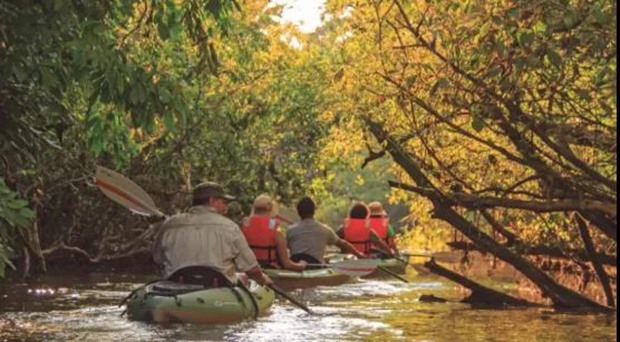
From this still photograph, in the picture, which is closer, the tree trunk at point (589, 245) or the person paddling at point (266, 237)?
the tree trunk at point (589, 245)

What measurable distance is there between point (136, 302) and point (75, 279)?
872 cm

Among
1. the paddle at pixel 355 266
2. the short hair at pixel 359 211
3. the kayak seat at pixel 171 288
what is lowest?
the kayak seat at pixel 171 288

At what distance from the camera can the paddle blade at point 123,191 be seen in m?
13.4

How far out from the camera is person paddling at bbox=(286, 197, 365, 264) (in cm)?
1744

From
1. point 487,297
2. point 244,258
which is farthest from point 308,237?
point 244,258

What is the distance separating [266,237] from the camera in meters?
16.1

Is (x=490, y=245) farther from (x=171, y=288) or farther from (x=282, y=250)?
(x=171, y=288)

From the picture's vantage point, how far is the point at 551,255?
1458 cm

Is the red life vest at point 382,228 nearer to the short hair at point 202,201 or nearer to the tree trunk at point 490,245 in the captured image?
the tree trunk at point 490,245

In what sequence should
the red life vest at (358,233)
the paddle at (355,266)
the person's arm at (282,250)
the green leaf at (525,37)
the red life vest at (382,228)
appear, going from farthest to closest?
the red life vest at (382,228) < the red life vest at (358,233) < the paddle at (355,266) < the person's arm at (282,250) < the green leaf at (525,37)

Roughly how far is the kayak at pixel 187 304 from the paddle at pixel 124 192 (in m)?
0.95

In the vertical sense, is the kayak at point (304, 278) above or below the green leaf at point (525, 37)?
below

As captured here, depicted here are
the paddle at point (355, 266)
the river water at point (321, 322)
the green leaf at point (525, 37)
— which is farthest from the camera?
the paddle at point (355, 266)

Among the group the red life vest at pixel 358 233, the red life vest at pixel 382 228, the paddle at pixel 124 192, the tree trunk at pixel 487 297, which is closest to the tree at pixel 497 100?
the tree trunk at pixel 487 297
